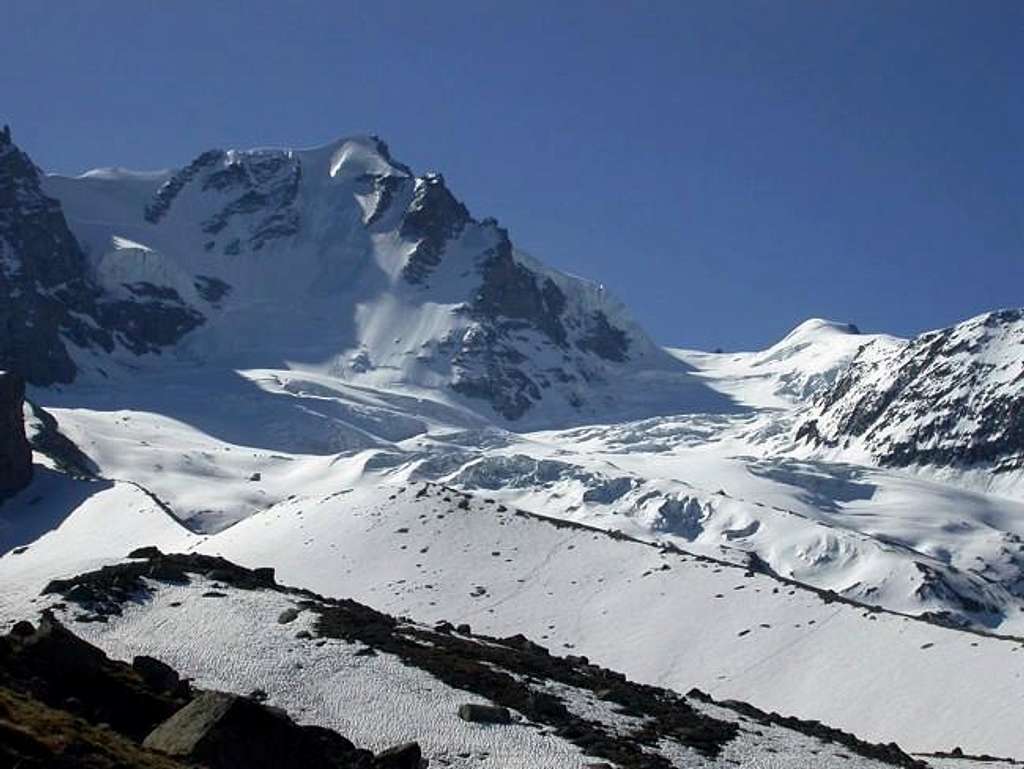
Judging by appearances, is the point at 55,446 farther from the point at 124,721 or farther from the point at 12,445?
the point at 124,721

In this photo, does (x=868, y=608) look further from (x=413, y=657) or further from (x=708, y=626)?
(x=413, y=657)

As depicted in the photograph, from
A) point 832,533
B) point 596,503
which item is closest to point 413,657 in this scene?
point 832,533

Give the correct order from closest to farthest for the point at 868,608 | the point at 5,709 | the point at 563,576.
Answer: the point at 5,709
the point at 868,608
the point at 563,576

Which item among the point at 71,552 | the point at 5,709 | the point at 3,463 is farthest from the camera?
the point at 3,463

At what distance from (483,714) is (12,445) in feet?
327

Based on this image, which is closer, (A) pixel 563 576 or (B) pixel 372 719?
(B) pixel 372 719

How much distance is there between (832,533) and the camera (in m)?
161

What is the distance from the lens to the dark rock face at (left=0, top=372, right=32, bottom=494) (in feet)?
441

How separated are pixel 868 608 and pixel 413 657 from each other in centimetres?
3213

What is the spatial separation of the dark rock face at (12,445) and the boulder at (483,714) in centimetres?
9795

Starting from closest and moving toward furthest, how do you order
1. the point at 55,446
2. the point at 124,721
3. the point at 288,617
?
the point at 124,721 < the point at 288,617 < the point at 55,446

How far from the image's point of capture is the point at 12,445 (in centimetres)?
13475

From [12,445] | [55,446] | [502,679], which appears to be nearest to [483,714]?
[502,679]

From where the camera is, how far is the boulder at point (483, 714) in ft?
143
